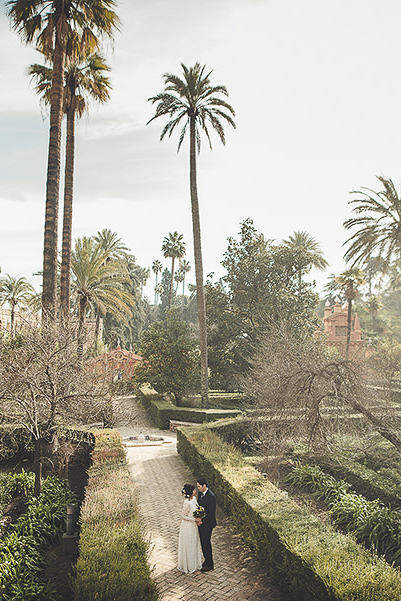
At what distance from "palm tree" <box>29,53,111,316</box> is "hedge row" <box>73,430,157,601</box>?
983 cm

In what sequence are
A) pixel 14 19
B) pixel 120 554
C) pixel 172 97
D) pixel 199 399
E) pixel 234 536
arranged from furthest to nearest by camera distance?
pixel 199 399 < pixel 172 97 < pixel 14 19 < pixel 234 536 < pixel 120 554

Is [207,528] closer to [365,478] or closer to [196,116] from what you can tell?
[365,478]

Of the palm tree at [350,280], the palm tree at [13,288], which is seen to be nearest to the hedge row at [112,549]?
the palm tree at [350,280]

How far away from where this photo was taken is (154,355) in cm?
2372

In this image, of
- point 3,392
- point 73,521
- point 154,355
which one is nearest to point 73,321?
point 3,392

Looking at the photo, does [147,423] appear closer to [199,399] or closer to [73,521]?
[199,399]

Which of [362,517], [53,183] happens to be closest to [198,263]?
[53,183]

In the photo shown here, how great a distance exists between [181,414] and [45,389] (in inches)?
512

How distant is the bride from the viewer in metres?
7.03

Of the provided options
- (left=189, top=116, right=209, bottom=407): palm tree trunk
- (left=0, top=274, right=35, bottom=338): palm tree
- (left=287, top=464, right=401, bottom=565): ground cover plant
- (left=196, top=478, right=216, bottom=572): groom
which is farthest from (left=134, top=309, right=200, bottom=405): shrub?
(left=0, top=274, right=35, bottom=338): palm tree

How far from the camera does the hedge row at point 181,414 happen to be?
803 inches

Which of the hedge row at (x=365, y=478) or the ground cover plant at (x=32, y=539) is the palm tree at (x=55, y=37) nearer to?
the ground cover plant at (x=32, y=539)

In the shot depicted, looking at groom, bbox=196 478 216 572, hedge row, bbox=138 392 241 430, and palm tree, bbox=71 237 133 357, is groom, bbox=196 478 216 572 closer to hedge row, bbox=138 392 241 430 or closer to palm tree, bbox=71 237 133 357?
hedge row, bbox=138 392 241 430

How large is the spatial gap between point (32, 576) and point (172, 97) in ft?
67.4
